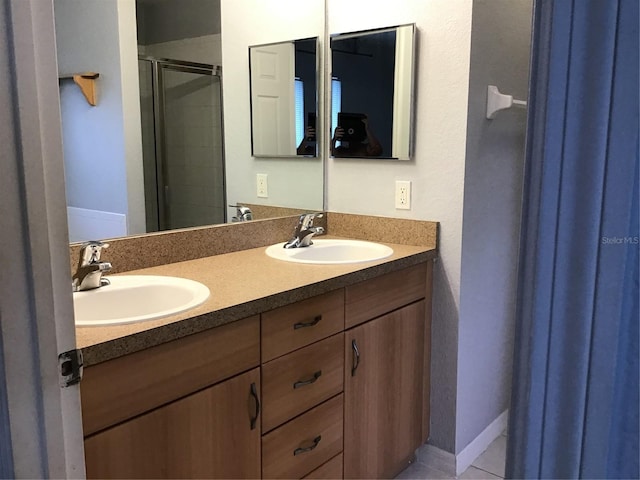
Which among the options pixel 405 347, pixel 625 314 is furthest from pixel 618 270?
pixel 405 347

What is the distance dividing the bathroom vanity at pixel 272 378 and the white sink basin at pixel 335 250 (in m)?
0.07

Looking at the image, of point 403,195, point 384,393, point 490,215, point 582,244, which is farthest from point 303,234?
point 582,244

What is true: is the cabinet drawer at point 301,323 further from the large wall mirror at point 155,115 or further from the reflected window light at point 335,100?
the reflected window light at point 335,100

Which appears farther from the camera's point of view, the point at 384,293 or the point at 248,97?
the point at 248,97

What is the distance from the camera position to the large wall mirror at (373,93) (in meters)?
2.08

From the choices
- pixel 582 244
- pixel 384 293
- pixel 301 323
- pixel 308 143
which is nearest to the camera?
pixel 582 244

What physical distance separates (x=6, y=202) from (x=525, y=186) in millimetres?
606

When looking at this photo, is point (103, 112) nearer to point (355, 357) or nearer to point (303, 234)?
point (303, 234)

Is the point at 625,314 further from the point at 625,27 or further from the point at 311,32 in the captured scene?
the point at 311,32

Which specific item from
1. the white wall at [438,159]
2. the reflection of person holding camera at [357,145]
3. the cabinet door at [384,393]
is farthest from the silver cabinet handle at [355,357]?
the reflection of person holding camera at [357,145]

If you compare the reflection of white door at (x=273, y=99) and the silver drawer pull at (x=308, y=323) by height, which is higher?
the reflection of white door at (x=273, y=99)

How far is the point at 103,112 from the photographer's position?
63.7 inches

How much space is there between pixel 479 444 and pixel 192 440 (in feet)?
4.86

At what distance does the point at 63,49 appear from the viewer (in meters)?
1.48
